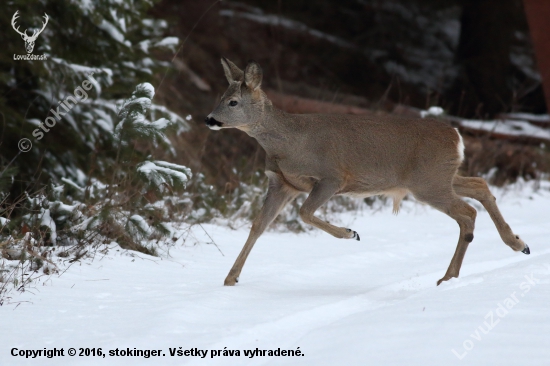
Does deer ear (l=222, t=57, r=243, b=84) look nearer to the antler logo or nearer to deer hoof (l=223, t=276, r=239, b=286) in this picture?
deer hoof (l=223, t=276, r=239, b=286)

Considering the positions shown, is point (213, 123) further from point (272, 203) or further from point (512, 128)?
point (512, 128)

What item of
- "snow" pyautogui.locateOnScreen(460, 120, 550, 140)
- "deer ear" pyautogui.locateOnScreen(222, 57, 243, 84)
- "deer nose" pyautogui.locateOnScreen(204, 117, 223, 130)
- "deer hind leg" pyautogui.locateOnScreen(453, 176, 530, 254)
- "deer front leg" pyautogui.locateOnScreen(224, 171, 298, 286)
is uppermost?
"deer ear" pyautogui.locateOnScreen(222, 57, 243, 84)

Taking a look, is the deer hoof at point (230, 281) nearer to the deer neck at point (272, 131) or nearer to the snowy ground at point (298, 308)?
the snowy ground at point (298, 308)

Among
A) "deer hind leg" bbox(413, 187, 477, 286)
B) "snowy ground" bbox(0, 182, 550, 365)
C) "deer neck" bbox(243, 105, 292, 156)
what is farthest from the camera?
"deer hind leg" bbox(413, 187, 477, 286)

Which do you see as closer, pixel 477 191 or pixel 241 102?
pixel 241 102

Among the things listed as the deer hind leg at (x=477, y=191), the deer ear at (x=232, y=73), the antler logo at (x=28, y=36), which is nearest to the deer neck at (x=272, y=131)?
the deer ear at (x=232, y=73)

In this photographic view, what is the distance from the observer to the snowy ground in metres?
4.08

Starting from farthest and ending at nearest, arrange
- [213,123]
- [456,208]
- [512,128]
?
1. [512,128]
2. [456,208]
3. [213,123]

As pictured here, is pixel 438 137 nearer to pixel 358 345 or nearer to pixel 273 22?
pixel 358 345

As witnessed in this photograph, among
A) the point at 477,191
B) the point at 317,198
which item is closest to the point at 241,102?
the point at 317,198

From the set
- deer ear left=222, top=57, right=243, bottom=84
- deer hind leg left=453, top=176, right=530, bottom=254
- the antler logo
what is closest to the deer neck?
deer ear left=222, top=57, right=243, bottom=84

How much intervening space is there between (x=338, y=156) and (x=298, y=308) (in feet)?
6.01

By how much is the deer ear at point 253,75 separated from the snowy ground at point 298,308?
5.54 feet

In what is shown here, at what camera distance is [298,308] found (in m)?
5.27
